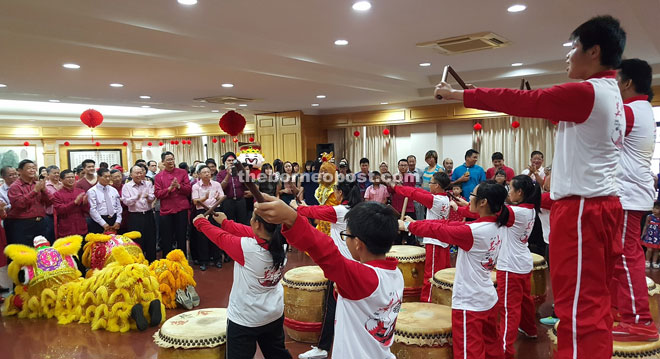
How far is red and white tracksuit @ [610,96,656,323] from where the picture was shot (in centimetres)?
204

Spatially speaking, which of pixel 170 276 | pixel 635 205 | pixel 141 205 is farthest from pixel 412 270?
pixel 141 205

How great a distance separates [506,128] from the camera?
9.12 meters

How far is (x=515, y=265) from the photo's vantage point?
303 centimetres

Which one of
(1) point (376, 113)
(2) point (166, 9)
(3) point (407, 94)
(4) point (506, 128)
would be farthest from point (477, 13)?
(1) point (376, 113)

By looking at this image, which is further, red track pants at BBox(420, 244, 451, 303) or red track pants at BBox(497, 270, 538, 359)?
red track pants at BBox(420, 244, 451, 303)

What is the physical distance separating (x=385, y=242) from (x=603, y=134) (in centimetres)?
83

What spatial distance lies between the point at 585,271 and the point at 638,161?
0.89 m

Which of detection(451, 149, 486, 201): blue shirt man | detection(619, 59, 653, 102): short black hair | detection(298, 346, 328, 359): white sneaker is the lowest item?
detection(298, 346, 328, 359): white sneaker

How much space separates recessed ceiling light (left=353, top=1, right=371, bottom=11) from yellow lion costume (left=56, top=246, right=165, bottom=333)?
305 centimetres

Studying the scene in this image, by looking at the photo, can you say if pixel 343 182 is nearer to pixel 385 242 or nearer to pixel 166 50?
pixel 385 242

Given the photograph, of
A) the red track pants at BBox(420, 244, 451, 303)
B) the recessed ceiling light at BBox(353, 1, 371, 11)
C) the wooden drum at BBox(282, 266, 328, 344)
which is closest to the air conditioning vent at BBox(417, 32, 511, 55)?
the recessed ceiling light at BBox(353, 1, 371, 11)

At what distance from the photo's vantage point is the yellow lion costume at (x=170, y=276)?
14.4 feet

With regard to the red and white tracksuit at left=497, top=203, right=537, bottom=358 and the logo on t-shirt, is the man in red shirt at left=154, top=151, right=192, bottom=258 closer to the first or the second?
the red and white tracksuit at left=497, top=203, right=537, bottom=358

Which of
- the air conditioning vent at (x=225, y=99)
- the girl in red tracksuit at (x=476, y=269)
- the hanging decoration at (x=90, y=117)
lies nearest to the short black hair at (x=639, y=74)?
the girl in red tracksuit at (x=476, y=269)
